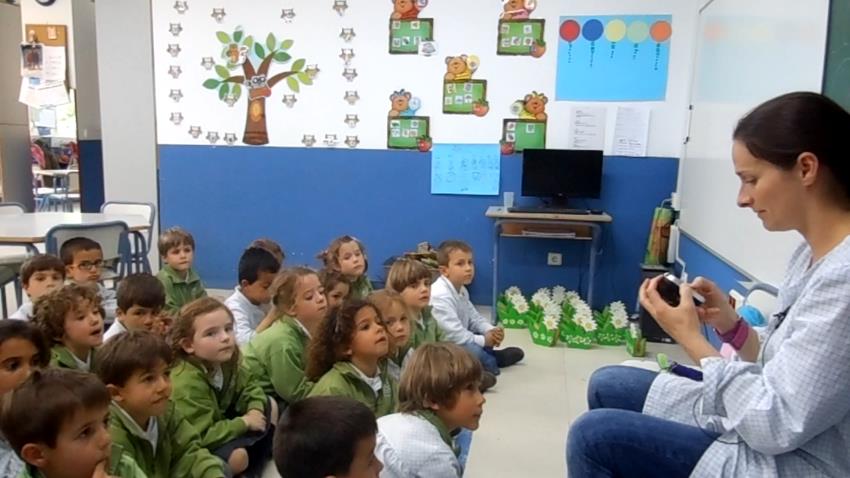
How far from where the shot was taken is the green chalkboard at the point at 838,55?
6.18 feet

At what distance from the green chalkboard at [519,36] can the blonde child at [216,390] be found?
328 cm

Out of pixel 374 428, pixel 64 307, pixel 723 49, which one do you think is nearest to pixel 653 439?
pixel 374 428

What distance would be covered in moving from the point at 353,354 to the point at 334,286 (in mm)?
808

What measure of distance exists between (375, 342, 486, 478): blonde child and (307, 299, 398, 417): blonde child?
0.29 m

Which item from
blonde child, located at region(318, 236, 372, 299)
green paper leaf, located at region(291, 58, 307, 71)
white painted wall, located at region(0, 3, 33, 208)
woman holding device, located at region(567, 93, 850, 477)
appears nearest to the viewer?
woman holding device, located at region(567, 93, 850, 477)

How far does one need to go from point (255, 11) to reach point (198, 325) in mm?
3676

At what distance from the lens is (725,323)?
4.82 feet

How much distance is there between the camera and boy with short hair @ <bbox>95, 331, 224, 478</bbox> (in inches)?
66.6

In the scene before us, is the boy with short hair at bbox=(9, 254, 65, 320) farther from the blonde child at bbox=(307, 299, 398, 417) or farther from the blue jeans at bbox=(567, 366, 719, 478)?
the blue jeans at bbox=(567, 366, 719, 478)

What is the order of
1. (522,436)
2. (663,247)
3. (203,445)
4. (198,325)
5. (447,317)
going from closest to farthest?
(203,445)
(198,325)
(522,436)
(447,317)
(663,247)

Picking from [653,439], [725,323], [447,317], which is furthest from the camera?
[447,317]

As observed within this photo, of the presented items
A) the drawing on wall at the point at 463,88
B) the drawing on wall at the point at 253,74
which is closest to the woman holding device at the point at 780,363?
the drawing on wall at the point at 463,88

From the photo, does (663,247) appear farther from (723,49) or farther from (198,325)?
(198,325)

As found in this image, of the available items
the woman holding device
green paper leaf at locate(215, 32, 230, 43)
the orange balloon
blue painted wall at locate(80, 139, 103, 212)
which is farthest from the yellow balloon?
blue painted wall at locate(80, 139, 103, 212)
